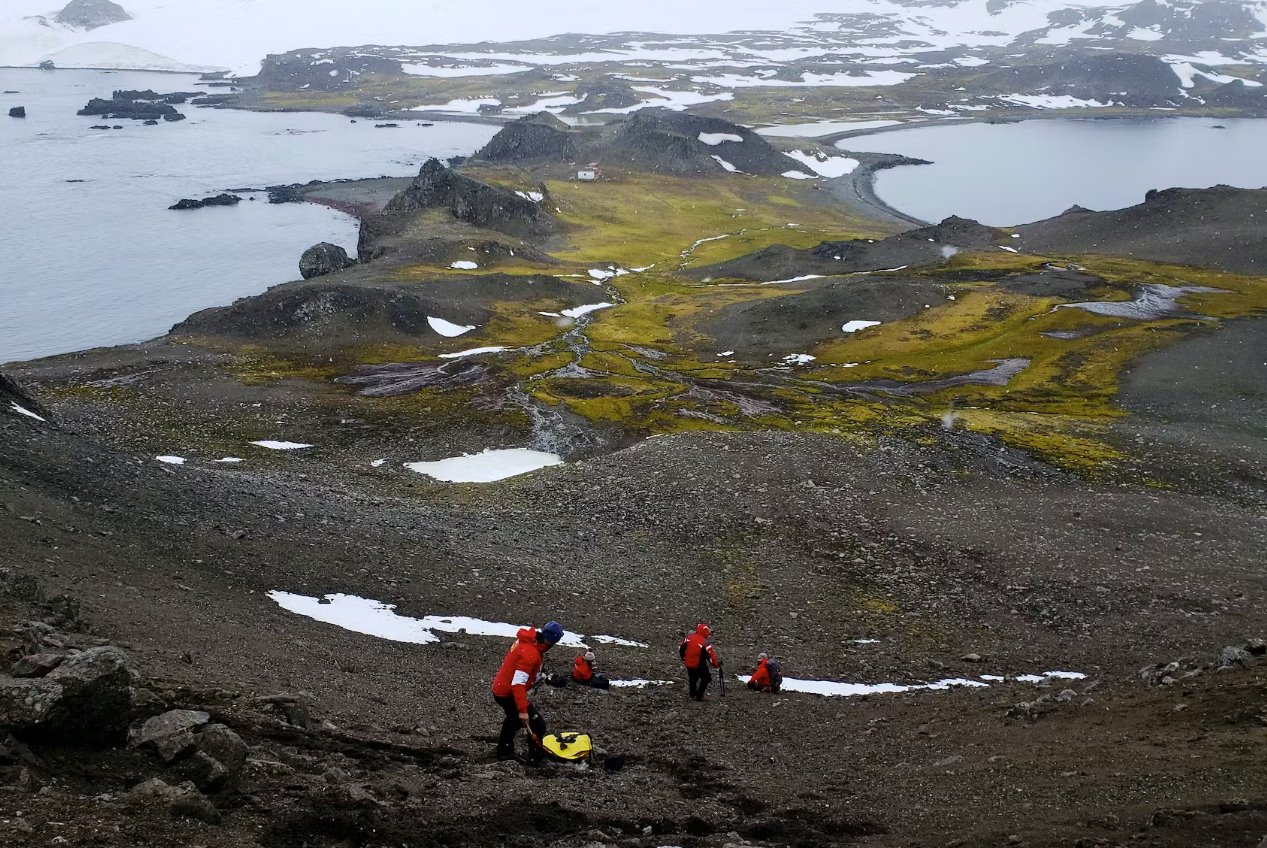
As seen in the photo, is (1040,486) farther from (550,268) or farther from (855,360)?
(550,268)

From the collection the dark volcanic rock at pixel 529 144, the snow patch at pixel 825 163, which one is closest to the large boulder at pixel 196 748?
the dark volcanic rock at pixel 529 144

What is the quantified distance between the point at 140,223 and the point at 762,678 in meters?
115

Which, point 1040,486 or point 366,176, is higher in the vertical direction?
point 366,176

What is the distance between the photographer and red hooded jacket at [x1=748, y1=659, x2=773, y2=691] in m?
→ 21.0

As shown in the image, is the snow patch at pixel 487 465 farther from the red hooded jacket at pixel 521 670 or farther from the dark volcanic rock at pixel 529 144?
the dark volcanic rock at pixel 529 144

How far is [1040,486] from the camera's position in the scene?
39688mm

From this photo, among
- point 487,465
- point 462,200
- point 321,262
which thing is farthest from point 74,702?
point 462,200

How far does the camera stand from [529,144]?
553 feet

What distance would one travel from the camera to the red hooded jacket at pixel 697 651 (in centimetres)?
1950

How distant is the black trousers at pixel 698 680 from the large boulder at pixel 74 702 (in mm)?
11388

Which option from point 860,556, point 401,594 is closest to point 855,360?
point 860,556

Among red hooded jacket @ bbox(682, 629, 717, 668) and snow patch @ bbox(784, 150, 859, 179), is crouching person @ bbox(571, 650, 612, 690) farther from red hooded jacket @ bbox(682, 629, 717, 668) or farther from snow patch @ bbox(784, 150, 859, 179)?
snow patch @ bbox(784, 150, 859, 179)

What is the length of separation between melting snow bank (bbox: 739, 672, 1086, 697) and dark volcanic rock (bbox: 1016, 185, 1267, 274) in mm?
87186

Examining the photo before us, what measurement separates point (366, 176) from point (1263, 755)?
512ft
